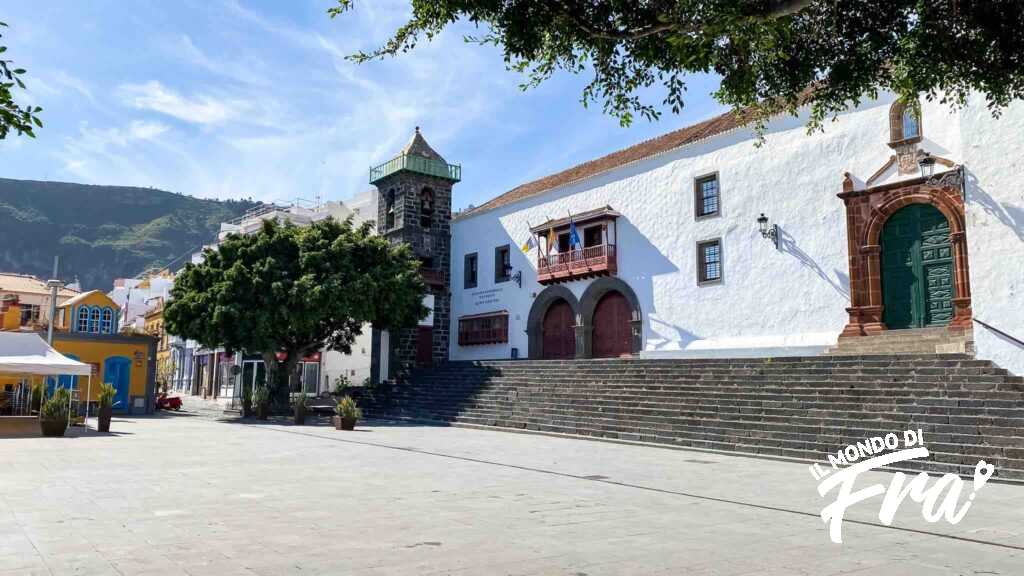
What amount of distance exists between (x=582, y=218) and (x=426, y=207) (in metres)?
8.64

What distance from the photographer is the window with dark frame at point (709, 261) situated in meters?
24.0

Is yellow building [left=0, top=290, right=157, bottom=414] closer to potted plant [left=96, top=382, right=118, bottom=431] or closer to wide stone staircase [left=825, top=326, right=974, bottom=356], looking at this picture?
potted plant [left=96, top=382, right=118, bottom=431]

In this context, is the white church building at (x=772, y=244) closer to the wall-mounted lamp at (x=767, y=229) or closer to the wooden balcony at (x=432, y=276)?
the wall-mounted lamp at (x=767, y=229)

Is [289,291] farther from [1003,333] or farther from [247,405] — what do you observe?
[1003,333]

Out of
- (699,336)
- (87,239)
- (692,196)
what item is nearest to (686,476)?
(699,336)

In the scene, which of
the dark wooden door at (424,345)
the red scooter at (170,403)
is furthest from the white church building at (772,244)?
the red scooter at (170,403)

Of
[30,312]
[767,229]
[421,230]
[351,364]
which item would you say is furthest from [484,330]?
[30,312]

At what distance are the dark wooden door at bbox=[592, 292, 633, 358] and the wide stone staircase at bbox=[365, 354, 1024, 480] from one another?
11.8 feet

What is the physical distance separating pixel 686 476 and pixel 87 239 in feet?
521

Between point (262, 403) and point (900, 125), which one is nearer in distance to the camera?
point (900, 125)

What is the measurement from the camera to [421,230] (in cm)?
3384

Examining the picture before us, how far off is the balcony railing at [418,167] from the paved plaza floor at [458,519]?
2107cm

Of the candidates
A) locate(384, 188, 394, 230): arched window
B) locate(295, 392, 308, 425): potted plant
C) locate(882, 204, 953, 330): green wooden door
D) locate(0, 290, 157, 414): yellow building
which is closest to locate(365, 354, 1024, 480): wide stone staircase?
locate(882, 204, 953, 330): green wooden door

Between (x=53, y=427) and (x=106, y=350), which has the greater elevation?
(x=106, y=350)
